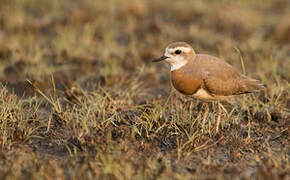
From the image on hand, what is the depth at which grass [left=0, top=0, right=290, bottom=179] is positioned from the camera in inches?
172

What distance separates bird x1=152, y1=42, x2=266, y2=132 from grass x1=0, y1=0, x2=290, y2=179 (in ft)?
0.93

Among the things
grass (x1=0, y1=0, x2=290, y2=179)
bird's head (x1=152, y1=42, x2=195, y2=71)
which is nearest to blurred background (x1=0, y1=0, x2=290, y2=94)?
grass (x1=0, y1=0, x2=290, y2=179)

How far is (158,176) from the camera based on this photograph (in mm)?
4078

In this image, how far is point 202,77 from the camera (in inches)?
195

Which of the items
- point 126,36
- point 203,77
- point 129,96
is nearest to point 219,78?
point 203,77

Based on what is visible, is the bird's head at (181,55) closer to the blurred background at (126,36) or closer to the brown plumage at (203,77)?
the brown plumage at (203,77)

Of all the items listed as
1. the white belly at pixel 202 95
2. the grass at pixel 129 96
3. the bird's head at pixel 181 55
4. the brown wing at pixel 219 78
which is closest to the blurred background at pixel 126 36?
the grass at pixel 129 96

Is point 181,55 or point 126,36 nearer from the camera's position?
point 181,55

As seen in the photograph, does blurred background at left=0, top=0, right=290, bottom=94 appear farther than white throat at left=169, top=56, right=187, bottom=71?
Yes

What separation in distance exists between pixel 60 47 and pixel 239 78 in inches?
150

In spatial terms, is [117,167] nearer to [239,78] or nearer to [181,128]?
[181,128]

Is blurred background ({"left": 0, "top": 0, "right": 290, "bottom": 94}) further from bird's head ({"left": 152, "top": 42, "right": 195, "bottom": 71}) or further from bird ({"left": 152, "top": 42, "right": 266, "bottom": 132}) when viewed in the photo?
bird's head ({"left": 152, "top": 42, "right": 195, "bottom": 71})

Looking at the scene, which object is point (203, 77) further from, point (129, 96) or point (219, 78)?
point (129, 96)

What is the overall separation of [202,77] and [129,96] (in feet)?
4.55
